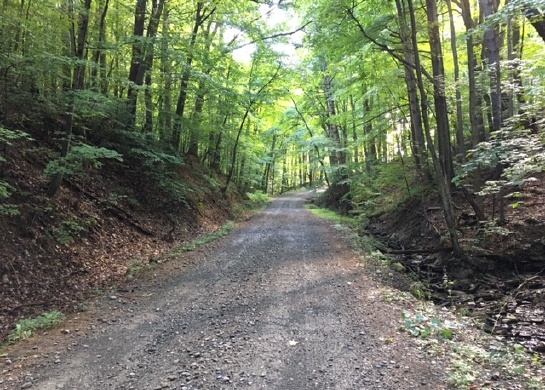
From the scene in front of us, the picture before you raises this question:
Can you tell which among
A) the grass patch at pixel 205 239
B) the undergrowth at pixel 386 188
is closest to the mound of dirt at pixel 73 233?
the grass patch at pixel 205 239

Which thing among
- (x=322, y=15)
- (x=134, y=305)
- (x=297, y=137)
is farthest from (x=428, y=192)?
(x=297, y=137)

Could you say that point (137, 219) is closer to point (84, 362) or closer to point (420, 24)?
point (84, 362)

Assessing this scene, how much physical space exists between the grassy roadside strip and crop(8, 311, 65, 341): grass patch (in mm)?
4753

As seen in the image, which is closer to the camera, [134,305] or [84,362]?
[84,362]

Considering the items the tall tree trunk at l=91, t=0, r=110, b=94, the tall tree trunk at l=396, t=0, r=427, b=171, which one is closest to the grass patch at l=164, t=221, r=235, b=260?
the tall tree trunk at l=91, t=0, r=110, b=94

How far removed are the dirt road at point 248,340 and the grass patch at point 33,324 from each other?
628mm

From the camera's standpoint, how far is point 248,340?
4.26 m

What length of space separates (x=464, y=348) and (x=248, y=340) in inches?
101

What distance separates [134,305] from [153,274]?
1.66 m

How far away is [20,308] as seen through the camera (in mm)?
4898

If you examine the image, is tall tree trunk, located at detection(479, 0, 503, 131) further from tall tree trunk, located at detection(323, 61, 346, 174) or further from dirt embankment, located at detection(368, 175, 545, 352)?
tall tree trunk, located at detection(323, 61, 346, 174)

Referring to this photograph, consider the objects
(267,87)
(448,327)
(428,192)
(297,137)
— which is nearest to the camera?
(448,327)

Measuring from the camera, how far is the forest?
6312 millimetres

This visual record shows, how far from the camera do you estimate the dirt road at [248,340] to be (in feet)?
11.3
